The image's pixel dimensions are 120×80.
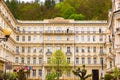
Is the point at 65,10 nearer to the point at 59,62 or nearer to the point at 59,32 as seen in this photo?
the point at 59,32

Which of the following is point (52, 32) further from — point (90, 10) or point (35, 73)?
point (90, 10)

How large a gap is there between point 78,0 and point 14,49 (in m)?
65.1

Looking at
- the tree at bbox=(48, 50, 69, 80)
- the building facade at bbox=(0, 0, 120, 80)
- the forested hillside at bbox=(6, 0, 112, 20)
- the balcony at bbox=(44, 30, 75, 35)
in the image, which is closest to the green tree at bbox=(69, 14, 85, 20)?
the forested hillside at bbox=(6, 0, 112, 20)

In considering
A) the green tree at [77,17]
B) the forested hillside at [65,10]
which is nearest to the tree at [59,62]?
the green tree at [77,17]

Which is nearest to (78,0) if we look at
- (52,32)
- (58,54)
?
(52,32)

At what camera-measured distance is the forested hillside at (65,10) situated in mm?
139500

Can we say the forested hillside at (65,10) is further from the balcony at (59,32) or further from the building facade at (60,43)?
the balcony at (59,32)

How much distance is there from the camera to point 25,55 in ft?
358

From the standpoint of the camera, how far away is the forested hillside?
139500 millimetres

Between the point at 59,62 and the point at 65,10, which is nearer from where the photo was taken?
the point at 59,62

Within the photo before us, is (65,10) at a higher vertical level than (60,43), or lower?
higher

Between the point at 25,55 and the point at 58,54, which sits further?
the point at 25,55

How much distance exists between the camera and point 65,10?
474 feet

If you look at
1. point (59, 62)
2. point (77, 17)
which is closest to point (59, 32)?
point (59, 62)
